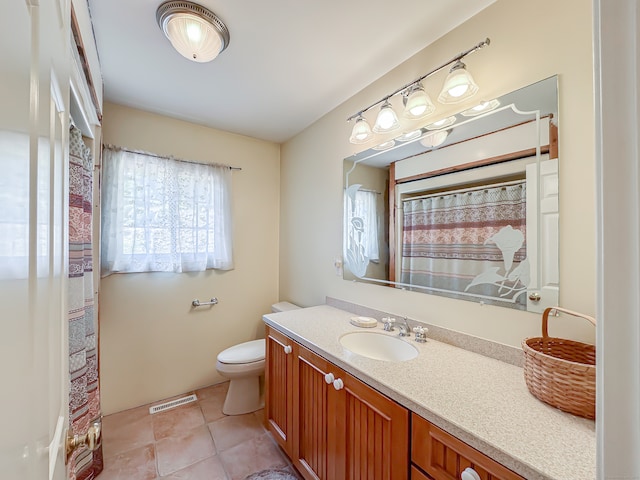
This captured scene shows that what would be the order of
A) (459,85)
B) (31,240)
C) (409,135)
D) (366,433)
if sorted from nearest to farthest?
(31,240)
(366,433)
(459,85)
(409,135)

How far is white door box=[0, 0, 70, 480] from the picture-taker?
12.2 inches

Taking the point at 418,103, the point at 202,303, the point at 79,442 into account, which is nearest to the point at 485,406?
the point at 79,442

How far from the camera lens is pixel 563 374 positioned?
0.79 m

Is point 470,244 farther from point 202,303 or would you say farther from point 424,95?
point 202,303

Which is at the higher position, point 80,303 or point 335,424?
point 80,303

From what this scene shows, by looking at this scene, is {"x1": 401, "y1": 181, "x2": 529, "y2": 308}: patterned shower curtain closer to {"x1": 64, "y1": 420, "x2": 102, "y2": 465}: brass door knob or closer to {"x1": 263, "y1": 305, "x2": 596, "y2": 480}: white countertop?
{"x1": 263, "y1": 305, "x2": 596, "y2": 480}: white countertop

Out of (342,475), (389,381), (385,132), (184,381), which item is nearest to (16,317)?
(389,381)

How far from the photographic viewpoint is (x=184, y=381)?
234 centimetres

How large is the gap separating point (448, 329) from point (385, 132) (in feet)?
3.92

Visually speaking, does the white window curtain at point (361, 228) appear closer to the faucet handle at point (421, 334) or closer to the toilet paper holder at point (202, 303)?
the faucet handle at point (421, 334)

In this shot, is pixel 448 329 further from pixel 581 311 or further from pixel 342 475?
pixel 342 475

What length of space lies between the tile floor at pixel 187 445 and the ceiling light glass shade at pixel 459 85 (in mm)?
2201

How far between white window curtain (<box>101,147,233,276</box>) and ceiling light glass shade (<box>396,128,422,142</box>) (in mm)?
1619

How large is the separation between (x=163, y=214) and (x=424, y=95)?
207cm
